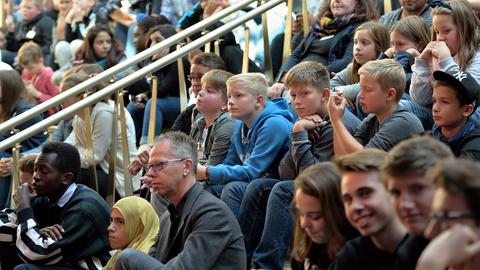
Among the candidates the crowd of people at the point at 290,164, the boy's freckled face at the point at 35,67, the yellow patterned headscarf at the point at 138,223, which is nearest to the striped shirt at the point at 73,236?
the crowd of people at the point at 290,164

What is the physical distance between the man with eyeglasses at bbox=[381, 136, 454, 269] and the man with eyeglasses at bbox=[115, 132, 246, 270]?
5.71 feet

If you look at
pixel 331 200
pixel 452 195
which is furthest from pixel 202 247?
pixel 452 195

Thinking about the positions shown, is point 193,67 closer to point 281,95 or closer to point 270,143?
point 281,95

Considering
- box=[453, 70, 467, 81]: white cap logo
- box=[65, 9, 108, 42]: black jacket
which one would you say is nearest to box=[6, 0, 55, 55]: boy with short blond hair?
box=[65, 9, 108, 42]: black jacket

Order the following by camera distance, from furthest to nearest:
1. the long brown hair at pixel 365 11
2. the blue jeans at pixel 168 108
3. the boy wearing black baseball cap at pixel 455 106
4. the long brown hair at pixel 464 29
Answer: the blue jeans at pixel 168 108
the long brown hair at pixel 365 11
the long brown hair at pixel 464 29
the boy wearing black baseball cap at pixel 455 106

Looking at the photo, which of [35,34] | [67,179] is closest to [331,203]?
[67,179]

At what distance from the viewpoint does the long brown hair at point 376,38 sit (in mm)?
7551

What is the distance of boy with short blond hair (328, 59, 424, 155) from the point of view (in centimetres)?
611

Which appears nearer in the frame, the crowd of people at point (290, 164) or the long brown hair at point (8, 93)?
the crowd of people at point (290, 164)

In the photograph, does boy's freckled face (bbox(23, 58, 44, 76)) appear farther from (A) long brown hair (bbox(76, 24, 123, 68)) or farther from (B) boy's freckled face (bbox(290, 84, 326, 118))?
(B) boy's freckled face (bbox(290, 84, 326, 118))

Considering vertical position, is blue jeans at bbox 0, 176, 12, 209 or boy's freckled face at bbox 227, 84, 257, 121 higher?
boy's freckled face at bbox 227, 84, 257, 121

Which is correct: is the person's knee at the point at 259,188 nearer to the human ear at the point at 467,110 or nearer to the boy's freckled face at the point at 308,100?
the boy's freckled face at the point at 308,100

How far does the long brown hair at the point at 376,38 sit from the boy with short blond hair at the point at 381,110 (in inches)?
45.6

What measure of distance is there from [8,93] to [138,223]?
9.51 feet
